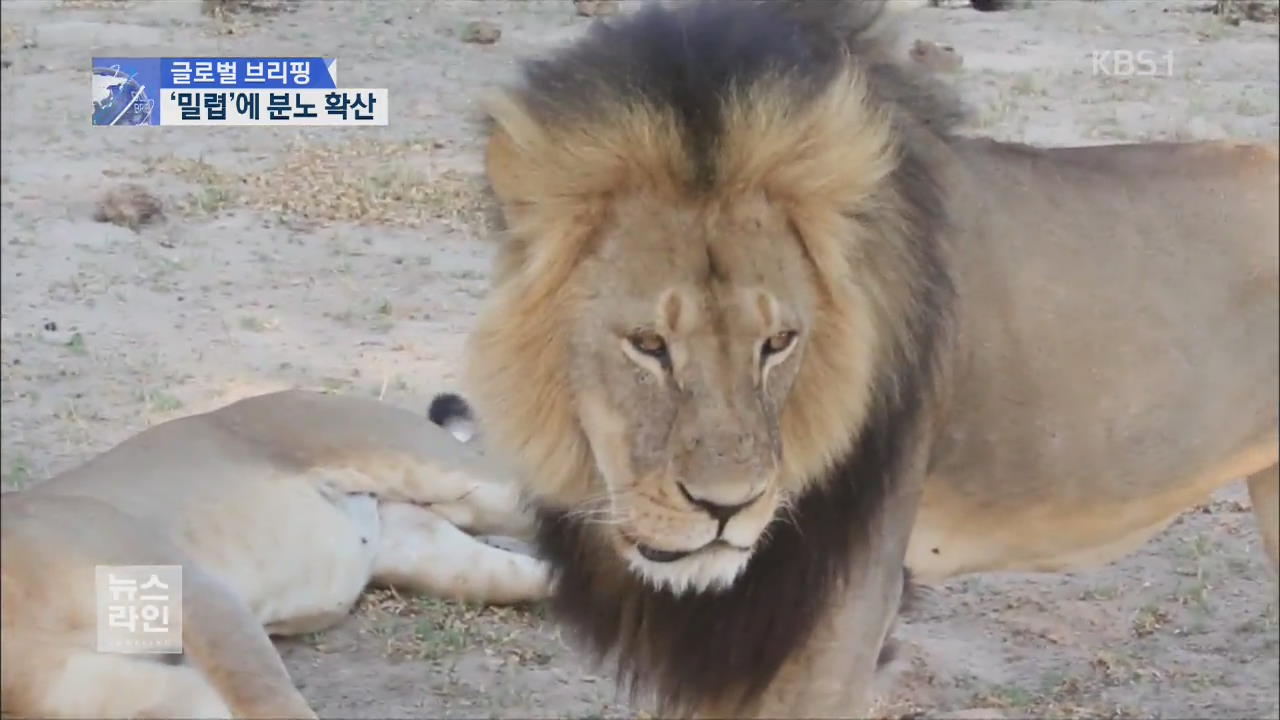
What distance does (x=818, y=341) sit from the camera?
102 inches

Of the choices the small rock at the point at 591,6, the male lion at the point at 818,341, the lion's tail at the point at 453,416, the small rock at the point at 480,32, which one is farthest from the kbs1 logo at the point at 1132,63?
the male lion at the point at 818,341

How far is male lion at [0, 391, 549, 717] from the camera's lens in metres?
3.15

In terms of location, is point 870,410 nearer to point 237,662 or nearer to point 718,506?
point 718,506

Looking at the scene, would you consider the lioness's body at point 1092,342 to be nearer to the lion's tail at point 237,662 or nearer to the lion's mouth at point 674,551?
the lion's mouth at point 674,551

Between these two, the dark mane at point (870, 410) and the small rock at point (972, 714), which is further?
the small rock at point (972, 714)

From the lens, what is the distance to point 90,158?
535 centimetres

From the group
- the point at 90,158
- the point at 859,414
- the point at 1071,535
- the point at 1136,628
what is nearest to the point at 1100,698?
the point at 1136,628

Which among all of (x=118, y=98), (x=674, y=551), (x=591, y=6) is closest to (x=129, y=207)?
(x=118, y=98)

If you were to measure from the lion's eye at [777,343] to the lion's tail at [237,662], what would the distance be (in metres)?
1.23

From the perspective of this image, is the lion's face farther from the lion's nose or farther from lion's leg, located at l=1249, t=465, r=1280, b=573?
lion's leg, located at l=1249, t=465, r=1280, b=573

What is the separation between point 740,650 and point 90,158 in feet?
10.5
